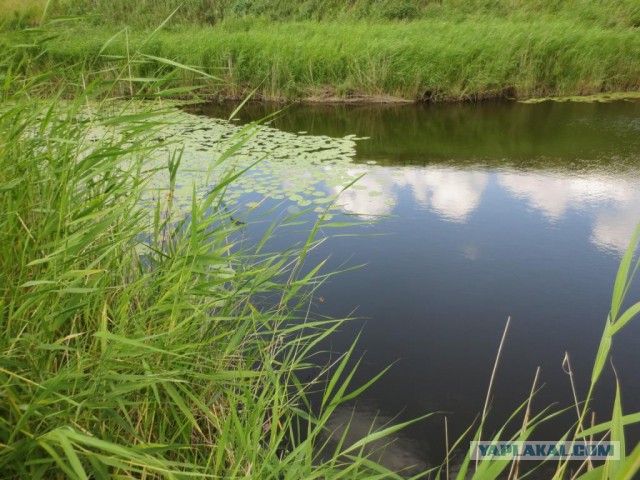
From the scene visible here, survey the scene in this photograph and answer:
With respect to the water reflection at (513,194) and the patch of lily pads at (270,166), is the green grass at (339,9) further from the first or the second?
the water reflection at (513,194)

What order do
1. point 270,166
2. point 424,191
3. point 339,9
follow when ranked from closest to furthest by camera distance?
point 424,191, point 270,166, point 339,9

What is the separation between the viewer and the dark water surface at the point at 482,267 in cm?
195

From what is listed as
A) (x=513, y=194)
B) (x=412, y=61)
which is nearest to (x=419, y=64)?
(x=412, y=61)

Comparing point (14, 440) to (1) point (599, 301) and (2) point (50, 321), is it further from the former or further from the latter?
(1) point (599, 301)

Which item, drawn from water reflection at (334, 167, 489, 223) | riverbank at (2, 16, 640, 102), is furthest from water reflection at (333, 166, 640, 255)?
riverbank at (2, 16, 640, 102)

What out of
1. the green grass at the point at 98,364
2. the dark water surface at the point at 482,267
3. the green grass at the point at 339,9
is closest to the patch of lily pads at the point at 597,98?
the dark water surface at the point at 482,267

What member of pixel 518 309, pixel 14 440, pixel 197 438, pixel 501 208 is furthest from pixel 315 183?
pixel 14 440

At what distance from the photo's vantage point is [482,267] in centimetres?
277

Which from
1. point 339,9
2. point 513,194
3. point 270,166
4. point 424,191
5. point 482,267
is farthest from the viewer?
point 339,9

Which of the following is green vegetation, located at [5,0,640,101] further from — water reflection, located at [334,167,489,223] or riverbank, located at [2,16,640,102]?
water reflection, located at [334,167,489,223]

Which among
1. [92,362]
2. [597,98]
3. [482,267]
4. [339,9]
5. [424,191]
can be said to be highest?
[339,9]

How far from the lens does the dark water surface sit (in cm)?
195

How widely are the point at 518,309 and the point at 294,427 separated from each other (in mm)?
1258

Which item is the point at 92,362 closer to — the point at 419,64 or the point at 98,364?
the point at 98,364
